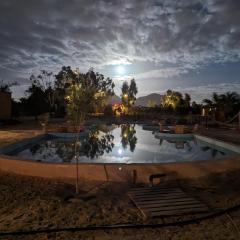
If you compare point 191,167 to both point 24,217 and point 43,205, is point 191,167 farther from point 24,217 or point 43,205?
point 24,217

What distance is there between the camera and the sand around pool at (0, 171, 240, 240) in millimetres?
4703

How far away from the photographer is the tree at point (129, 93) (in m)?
64.5

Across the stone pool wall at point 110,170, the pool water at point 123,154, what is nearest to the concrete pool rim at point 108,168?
the stone pool wall at point 110,170

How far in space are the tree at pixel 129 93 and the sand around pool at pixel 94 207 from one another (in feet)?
183

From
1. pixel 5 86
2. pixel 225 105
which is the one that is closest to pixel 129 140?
pixel 225 105

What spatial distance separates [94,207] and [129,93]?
63.1m

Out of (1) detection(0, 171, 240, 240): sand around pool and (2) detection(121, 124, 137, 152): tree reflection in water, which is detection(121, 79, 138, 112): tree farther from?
(1) detection(0, 171, 240, 240): sand around pool

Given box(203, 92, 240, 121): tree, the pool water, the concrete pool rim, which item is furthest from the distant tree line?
the concrete pool rim

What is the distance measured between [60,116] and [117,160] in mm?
27937

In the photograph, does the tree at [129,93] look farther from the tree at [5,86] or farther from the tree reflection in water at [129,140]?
the tree reflection in water at [129,140]

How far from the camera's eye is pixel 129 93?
6850 cm

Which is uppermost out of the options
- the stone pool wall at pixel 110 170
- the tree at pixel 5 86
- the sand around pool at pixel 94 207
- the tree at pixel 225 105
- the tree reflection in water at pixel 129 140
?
the tree at pixel 5 86

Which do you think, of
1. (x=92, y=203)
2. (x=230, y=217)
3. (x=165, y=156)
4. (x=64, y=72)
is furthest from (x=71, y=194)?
(x=64, y=72)

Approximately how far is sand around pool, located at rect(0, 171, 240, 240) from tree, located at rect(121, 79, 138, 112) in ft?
183
